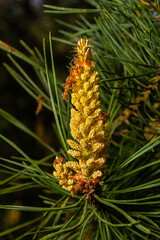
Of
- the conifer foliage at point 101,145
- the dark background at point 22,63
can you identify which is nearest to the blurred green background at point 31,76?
the dark background at point 22,63

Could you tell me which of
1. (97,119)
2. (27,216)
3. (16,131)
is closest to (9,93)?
(16,131)

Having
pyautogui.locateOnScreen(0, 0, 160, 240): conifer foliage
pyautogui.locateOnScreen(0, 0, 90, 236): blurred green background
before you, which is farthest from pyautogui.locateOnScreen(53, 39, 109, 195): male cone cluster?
pyautogui.locateOnScreen(0, 0, 90, 236): blurred green background

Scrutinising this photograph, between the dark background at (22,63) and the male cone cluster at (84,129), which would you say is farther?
the dark background at (22,63)

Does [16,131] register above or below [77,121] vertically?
above

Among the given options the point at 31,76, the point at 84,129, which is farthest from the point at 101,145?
the point at 31,76

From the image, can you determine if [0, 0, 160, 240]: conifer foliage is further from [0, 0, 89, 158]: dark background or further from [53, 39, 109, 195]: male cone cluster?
[0, 0, 89, 158]: dark background

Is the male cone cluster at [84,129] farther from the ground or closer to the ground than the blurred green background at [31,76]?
closer to the ground

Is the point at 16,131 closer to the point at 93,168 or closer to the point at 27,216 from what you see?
the point at 27,216

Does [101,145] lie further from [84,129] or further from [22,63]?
[22,63]

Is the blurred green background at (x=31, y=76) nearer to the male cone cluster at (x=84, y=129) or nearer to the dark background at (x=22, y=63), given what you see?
the dark background at (x=22, y=63)
